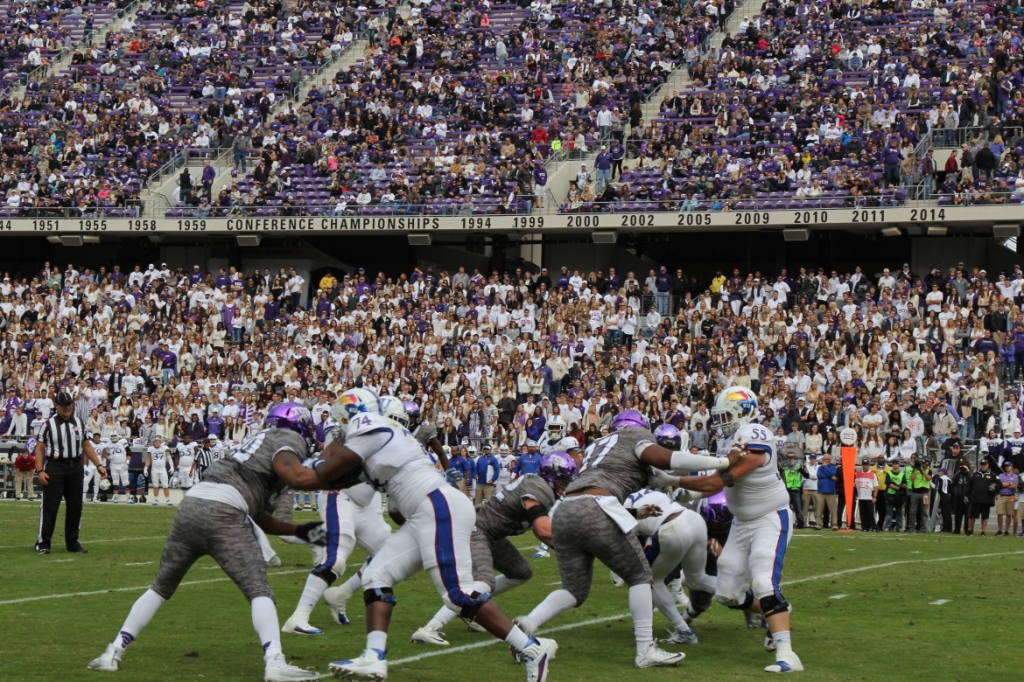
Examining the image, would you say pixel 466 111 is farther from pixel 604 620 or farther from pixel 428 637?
pixel 428 637

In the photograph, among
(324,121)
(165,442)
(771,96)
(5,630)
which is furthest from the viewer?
(324,121)

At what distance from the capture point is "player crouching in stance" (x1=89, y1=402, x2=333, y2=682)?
7.82 m

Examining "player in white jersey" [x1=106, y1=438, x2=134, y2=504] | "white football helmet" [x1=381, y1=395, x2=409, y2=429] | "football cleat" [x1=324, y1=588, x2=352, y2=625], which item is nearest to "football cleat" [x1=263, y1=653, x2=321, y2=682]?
"white football helmet" [x1=381, y1=395, x2=409, y2=429]

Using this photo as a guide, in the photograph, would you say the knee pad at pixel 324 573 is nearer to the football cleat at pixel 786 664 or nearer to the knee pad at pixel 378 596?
the knee pad at pixel 378 596

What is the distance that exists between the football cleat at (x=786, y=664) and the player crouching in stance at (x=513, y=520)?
1.53 meters

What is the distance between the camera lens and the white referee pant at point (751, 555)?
28.9 ft

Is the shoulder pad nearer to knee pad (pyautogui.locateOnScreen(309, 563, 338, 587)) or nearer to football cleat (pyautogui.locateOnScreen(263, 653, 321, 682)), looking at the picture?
football cleat (pyautogui.locateOnScreen(263, 653, 321, 682))

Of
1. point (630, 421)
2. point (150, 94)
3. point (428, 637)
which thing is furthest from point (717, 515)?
point (150, 94)

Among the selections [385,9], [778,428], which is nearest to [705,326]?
[778,428]

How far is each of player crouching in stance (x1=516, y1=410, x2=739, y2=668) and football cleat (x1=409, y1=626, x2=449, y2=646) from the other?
0.97 meters

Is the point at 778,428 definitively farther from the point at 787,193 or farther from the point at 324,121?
the point at 324,121

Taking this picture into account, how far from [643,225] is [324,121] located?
373 inches

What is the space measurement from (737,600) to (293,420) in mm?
2975

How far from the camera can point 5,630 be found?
31.3 feet
